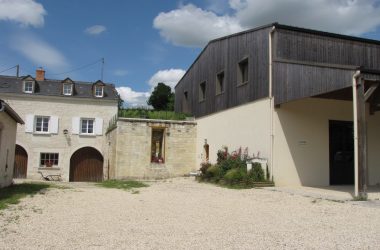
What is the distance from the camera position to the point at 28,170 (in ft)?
75.1

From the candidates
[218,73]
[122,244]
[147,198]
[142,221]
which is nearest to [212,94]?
[218,73]

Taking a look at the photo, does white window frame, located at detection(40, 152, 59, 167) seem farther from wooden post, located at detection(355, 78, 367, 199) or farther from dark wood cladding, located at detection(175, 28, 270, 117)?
wooden post, located at detection(355, 78, 367, 199)

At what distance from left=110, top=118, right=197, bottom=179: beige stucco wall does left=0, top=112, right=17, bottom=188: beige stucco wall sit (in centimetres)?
564

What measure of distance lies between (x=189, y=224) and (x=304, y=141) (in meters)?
7.93

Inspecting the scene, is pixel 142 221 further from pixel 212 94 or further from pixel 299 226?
pixel 212 94

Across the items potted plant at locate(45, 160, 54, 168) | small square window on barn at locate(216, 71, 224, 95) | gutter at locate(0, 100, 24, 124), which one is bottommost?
potted plant at locate(45, 160, 54, 168)

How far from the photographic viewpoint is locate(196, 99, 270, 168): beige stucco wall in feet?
43.6

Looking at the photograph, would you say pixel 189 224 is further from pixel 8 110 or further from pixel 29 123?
pixel 29 123

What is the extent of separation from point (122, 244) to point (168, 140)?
14.2 metres

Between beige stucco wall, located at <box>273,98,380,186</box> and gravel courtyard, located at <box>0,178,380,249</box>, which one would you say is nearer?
gravel courtyard, located at <box>0,178,380,249</box>

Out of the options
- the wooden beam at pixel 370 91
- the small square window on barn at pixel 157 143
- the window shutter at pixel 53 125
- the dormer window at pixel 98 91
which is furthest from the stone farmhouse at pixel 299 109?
the window shutter at pixel 53 125

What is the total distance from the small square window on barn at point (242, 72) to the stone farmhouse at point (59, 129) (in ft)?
35.8

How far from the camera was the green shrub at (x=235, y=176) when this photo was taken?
1251 cm

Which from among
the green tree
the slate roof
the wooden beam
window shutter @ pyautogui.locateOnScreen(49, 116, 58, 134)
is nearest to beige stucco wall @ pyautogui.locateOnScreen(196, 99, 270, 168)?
the wooden beam
